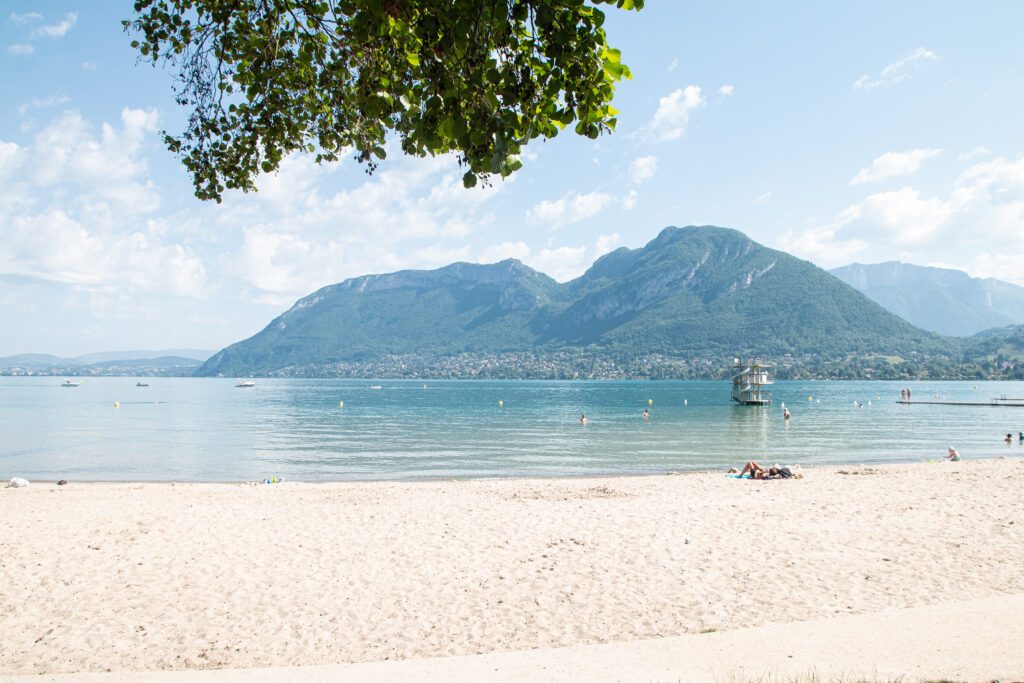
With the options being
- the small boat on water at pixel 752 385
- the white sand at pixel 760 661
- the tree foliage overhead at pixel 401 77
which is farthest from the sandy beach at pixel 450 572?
the small boat on water at pixel 752 385

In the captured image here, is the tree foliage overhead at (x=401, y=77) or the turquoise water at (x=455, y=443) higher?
the tree foliage overhead at (x=401, y=77)

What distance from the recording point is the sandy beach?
767 centimetres

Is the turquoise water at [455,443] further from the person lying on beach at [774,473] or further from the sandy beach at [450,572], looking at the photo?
the sandy beach at [450,572]

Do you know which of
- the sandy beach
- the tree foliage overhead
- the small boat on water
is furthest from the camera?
the small boat on water

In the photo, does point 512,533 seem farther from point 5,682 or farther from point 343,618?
point 5,682

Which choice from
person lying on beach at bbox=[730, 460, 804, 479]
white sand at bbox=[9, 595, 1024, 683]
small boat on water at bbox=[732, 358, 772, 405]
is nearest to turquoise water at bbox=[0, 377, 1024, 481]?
person lying on beach at bbox=[730, 460, 804, 479]

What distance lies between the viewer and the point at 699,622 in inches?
312

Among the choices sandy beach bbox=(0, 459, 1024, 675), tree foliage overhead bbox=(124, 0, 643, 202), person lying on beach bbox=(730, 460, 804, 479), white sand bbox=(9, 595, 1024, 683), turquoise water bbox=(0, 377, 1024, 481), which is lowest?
turquoise water bbox=(0, 377, 1024, 481)

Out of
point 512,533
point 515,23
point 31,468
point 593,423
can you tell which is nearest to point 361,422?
point 593,423

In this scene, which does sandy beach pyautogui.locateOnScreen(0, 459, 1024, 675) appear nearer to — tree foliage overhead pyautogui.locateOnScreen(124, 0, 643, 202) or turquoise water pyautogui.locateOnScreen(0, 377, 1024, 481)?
tree foliage overhead pyautogui.locateOnScreen(124, 0, 643, 202)

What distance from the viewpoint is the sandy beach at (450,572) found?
7.67 metres

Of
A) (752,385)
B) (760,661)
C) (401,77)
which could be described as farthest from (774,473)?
(752,385)

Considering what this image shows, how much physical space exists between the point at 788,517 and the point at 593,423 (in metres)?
43.4

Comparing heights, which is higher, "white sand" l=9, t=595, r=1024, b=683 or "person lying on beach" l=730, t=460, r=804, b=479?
"white sand" l=9, t=595, r=1024, b=683
